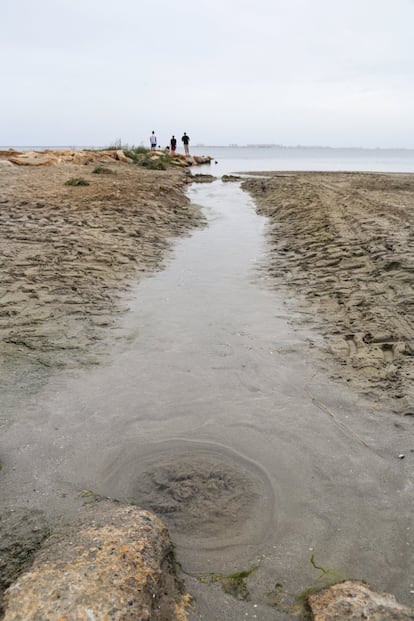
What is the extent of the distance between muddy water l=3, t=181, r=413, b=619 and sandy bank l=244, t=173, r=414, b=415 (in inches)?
16.5

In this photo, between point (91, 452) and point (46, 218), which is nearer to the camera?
point (91, 452)

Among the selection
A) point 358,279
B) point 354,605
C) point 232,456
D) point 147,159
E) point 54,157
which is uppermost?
point 147,159

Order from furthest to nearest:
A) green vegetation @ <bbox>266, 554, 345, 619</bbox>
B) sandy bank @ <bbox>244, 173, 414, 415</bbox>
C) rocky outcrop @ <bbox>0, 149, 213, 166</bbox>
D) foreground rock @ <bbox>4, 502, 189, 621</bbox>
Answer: rocky outcrop @ <bbox>0, 149, 213, 166</bbox> → sandy bank @ <bbox>244, 173, 414, 415</bbox> → green vegetation @ <bbox>266, 554, 345, 619</bbox> → foreground rock @ <bbox>4, 502, 189, 621</bbox>

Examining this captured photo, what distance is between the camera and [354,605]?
202 centimetres

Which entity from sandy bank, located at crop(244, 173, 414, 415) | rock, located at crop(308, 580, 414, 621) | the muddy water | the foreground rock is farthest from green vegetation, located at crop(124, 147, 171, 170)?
rock, located at crop(308, 580, 414, 621)

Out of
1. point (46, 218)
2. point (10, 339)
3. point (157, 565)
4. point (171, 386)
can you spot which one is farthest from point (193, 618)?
point (46, 218)

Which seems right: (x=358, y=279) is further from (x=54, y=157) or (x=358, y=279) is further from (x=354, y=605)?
(x=54, y=157)

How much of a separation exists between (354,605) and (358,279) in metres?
5.52

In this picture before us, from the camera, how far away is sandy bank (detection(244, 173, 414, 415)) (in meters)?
4.59

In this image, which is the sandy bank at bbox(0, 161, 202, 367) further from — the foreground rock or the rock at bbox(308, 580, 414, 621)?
the rock at bbox(308, 580, 414, 621)

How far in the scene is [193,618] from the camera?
7.04 feet

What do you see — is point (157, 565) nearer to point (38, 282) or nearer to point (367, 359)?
point (367, 359)

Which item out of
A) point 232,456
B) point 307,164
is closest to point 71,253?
point 232,456

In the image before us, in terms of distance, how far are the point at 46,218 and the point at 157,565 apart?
8.81 metres
